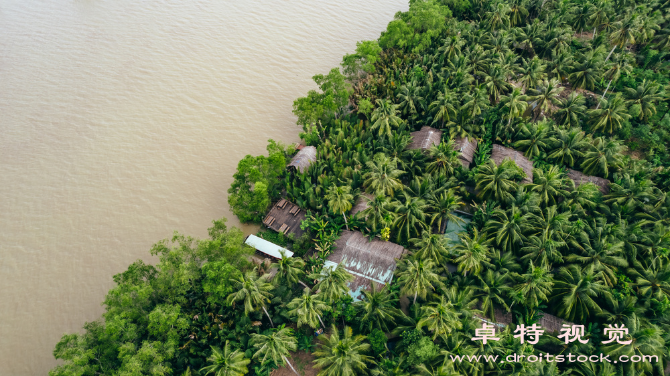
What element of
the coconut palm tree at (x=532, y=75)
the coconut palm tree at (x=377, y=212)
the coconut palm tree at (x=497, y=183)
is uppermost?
the coconut palm tree at (x=532, y=75)

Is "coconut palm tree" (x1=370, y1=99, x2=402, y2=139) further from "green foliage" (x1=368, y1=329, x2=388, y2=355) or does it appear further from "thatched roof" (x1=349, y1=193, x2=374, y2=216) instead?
"green foliage" (x1=368, y1=329, x2=388, y2=355)

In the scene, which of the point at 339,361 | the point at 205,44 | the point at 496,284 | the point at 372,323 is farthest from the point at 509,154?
the point at 205,44

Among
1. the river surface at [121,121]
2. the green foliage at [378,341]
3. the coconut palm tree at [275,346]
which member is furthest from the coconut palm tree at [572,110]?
the coconut palm tree at [275,346]

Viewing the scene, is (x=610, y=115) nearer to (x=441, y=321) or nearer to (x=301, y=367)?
(x=441, y=321)

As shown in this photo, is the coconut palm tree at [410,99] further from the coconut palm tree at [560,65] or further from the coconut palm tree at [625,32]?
the coconut palm tree at [625,32]

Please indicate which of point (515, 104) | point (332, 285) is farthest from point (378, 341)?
point (515, 104)

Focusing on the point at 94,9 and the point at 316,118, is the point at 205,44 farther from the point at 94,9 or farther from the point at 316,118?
the point at 316,118

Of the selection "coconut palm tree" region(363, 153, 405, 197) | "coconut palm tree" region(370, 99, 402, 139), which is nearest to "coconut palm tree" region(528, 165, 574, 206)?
"coconut palm tree" region(363, 153, 405, 197)
